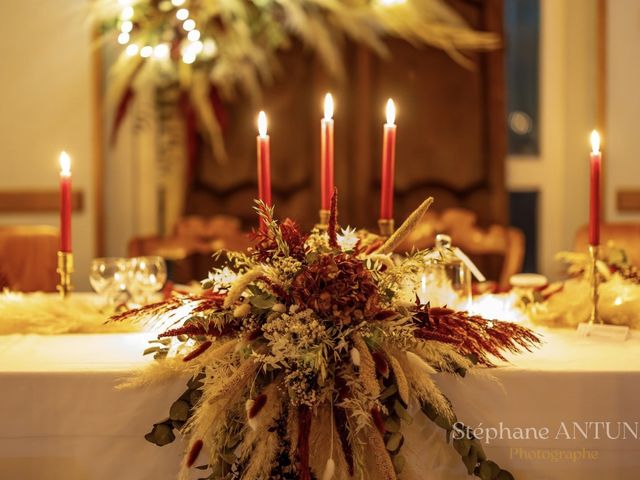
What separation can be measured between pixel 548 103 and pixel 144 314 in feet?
8.02

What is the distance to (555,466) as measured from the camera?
1.04 meters

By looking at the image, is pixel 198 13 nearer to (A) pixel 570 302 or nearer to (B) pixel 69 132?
(B) pixel 69 132

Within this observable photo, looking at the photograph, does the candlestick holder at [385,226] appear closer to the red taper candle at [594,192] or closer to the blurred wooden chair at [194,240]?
the red taper candle at [594,192]

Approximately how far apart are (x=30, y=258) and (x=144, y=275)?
31.3 inches

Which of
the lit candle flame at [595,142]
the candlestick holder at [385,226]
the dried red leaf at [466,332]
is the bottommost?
the dried red leaf at [466,332]

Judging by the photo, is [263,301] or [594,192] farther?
[594,192]

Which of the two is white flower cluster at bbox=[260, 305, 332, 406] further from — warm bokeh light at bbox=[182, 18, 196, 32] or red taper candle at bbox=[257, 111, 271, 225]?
warm bokeh light at bbox=[182, 18, 196, 32]

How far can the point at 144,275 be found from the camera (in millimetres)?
1490

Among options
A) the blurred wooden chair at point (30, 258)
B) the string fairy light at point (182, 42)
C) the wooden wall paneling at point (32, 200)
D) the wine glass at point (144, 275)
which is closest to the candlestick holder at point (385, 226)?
the wine glass at point (144, 275)

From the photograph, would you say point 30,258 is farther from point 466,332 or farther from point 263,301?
point 466,332

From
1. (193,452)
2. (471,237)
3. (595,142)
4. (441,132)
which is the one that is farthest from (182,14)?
(193,452)

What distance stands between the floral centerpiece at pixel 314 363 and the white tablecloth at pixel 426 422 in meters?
0.04

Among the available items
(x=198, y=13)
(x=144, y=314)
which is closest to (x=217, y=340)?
(x=144, y=314)

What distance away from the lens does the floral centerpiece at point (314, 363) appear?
36.3 inches
